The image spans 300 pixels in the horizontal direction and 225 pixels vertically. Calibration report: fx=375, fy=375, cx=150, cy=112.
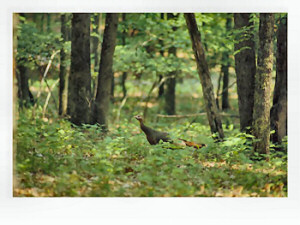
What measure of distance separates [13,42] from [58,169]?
1.85 meters

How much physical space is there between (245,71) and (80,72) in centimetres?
279

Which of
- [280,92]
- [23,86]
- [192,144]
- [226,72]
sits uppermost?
[226,72]

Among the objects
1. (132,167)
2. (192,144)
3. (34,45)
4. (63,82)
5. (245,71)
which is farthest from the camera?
(63,82)

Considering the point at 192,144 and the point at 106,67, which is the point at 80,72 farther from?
the point at 192,144

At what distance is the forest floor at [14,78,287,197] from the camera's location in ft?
15.6

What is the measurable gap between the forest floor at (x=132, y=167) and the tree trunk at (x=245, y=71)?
50 centimetres

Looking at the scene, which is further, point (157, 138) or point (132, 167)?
point (157, 138)

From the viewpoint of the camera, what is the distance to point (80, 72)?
21.4 feet

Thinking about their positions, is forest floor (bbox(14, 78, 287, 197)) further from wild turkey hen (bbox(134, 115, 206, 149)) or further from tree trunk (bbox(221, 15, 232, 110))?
tree trunk (bbox(221, 15, 232, 110))

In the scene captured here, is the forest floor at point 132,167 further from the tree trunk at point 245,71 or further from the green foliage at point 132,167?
the tree trunk at point 245,71

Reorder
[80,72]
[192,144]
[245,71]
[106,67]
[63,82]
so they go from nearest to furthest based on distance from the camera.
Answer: [192,144] → [245,71] → [80,72] → [106,67] → [63,82]

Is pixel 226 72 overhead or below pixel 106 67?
overhead

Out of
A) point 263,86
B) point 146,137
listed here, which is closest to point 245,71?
point 263,86

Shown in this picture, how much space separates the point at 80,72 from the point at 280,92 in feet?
10.9
